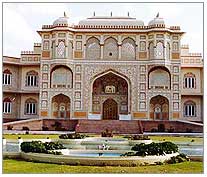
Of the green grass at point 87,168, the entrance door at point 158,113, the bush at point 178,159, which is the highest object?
the entrance door at point 158,113

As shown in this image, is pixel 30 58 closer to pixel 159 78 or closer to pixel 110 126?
pixel 110 126

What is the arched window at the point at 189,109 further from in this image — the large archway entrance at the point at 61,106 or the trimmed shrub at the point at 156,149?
the trimmed shrub at the point at 156,149

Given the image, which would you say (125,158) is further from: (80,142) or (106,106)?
(106,106)

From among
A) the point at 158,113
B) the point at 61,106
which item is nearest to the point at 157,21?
the point at 158,113

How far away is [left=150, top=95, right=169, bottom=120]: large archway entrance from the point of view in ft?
90.5

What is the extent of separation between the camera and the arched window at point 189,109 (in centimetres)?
2858

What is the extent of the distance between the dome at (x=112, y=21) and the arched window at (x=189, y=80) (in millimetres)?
5021

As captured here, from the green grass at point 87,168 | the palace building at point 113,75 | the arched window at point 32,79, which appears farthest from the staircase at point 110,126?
the green grass at point 87,168

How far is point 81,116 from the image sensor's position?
27.1m

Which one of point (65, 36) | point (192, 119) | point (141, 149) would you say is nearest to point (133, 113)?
point (192, 119)

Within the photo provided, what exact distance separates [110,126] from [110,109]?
13.4 feet

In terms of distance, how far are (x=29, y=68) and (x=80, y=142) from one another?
15.2 m

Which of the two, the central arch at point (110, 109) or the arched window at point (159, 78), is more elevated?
the arched window at point (159, 78)

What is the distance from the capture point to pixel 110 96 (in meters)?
28.7
